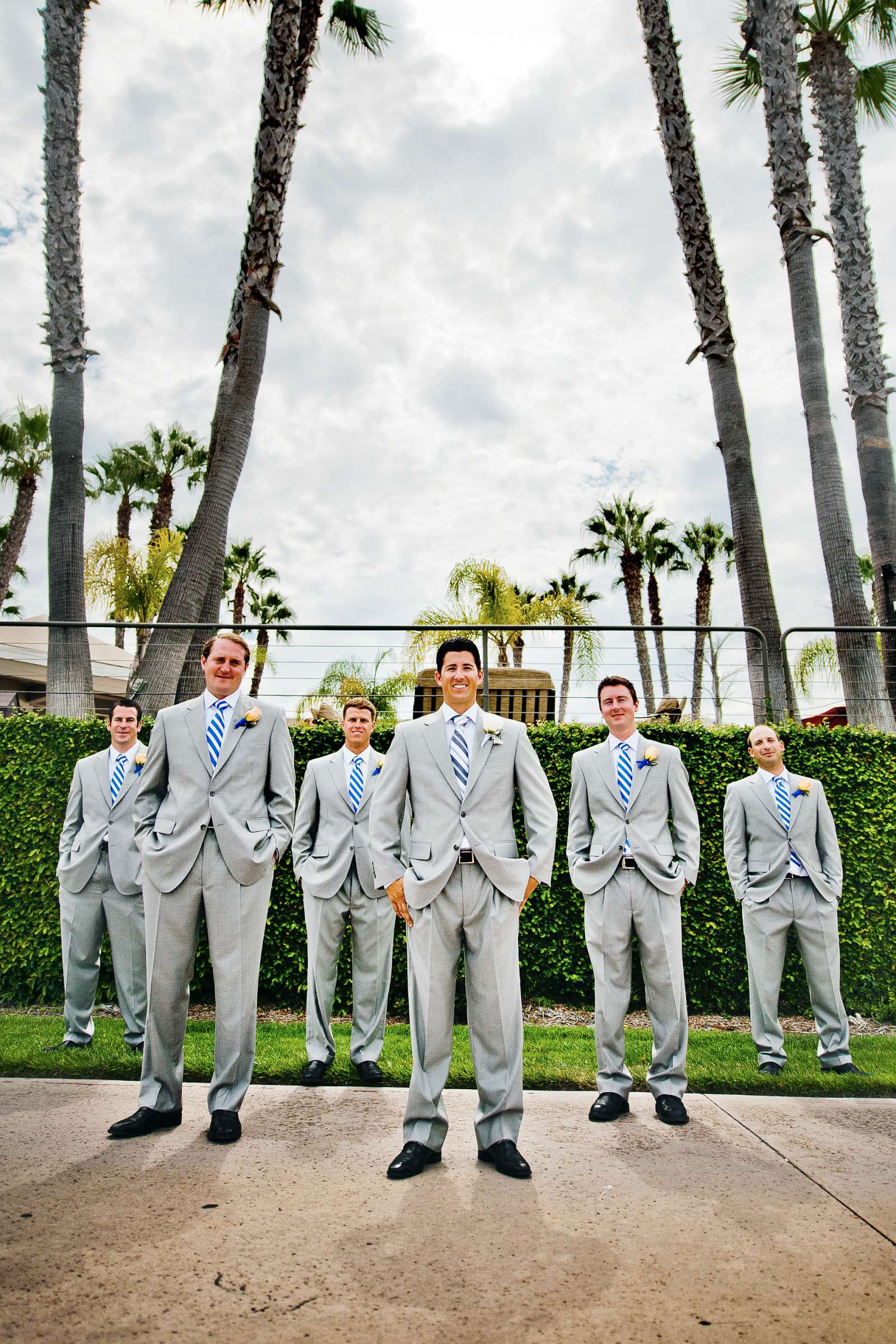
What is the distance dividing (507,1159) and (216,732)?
2.40 m

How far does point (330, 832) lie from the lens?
5.82m

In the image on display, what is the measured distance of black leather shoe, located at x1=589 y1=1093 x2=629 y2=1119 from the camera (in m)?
4.33

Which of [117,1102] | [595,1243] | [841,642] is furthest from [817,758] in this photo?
[117,1102]

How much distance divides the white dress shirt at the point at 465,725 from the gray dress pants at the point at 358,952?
1986mm

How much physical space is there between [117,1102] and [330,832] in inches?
81.0

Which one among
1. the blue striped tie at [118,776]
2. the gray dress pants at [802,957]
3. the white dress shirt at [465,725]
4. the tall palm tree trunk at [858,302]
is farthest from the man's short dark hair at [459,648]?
the tall palm tree trunk at [858,302]

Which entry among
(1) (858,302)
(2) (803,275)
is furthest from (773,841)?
(1) (858,302)

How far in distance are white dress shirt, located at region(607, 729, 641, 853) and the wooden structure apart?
315 cm

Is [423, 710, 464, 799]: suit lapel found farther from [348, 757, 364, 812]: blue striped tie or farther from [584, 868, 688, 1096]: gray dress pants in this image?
[348, 757, 364, 812]: blue striped tie

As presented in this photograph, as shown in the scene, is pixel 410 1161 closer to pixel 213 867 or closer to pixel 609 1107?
pixel 609 1107

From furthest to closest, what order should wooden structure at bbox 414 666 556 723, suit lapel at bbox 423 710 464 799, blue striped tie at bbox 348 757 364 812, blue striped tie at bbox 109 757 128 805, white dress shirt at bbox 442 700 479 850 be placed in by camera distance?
wooden structure at bbox 414 666 556 723 < blue striped tie at bbox 109 757 128 805 < blue striped tie at bbox 348 757 364 812 < white dress shirt at bbox 442 700 479 850 < suit lapel at bbox 423 710 464 799

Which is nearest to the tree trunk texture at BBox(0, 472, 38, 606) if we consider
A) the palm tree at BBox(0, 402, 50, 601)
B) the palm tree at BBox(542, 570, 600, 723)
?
the palm tree at BBox(0, 402, 50, 601)

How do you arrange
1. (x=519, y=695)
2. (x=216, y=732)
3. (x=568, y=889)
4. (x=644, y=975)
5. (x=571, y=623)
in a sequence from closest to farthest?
(x=216, y=732) → (x=644, y=975) → (x=568, y=889) → (x=519, y=695) → (x=571, y=623)

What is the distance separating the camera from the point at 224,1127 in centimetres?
380
